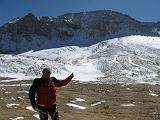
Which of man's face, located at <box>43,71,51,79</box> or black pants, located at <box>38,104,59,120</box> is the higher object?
man's face, located at <box>43,71,51,79</box>

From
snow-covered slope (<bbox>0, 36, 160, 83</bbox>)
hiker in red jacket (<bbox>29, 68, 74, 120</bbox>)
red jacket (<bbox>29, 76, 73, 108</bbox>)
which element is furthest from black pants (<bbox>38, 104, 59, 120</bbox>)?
snow-covered slope (<bbox>0, 36, 160, 83</bbox>)

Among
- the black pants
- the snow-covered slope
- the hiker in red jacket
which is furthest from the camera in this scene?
the snow-covered slope

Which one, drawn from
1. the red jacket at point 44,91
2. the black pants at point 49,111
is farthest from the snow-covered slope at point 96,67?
the red jacket at point 44,91

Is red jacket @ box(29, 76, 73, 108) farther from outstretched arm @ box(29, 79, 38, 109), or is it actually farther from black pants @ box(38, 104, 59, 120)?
black pants @ box(38, 104, 59, 120)

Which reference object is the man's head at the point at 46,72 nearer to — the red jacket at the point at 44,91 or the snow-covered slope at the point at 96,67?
the red jacket at the point at 44,91

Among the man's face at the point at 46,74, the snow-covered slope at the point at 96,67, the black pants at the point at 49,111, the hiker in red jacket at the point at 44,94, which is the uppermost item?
the man's face at the point at 46,74

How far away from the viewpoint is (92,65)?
177m

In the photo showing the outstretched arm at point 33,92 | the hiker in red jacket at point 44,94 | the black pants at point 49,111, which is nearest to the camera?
the outstretched arm at point 33,92

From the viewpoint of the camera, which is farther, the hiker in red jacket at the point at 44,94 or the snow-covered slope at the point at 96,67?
the snow-covered slope at the point at 96,67

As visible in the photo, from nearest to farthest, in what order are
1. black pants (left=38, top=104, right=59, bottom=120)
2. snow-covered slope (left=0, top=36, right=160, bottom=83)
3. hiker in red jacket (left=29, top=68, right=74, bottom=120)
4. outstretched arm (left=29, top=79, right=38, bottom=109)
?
outstretched arm (left=29, top=79, right=38, bottom=109)
hiker in red jacket (left=29, top=68, right=74, bottom=120)
black pants (left=38, top=104, right=59, bottom=120)
snow-covered slope (left=0, top=36, right=160, bottom=83)

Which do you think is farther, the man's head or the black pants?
the black pants

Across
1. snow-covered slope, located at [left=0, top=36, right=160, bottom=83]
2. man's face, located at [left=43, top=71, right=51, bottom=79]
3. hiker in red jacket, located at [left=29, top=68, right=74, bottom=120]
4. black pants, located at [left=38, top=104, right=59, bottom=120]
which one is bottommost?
snow-covered slope, located at [left=0, top=36, right=160, bottom=83]

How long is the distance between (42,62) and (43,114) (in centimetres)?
15674

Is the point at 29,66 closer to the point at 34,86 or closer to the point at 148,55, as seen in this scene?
the point at 148,55
